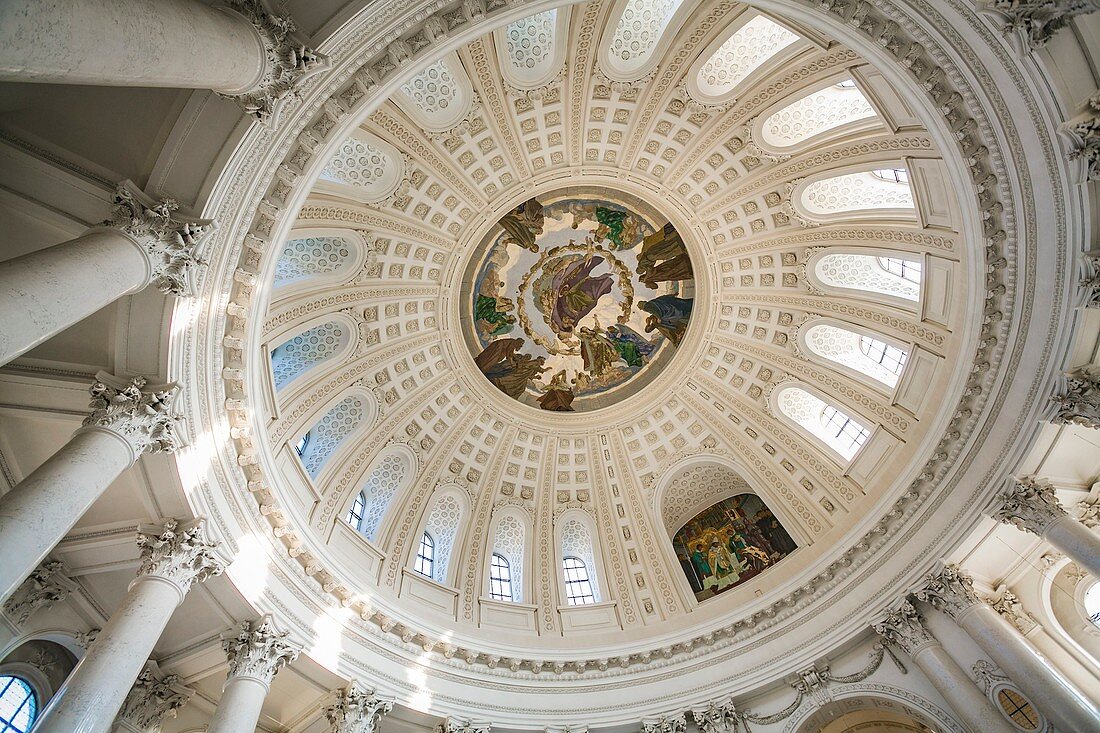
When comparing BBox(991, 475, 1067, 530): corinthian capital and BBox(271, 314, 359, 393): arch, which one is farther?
BBox(271, 314, 359, 393): arch

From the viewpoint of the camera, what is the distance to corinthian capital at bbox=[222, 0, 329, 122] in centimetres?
816

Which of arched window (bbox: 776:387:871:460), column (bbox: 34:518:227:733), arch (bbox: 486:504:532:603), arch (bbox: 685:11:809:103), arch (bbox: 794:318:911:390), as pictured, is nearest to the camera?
column (bbox: 34:518:227:733)

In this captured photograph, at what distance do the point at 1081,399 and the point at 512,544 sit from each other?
16068 mm

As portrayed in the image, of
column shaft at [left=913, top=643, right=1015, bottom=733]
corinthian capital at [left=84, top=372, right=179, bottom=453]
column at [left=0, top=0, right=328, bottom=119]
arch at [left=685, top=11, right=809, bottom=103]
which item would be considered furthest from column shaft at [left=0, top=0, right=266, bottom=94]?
column shaft at [left=913, top=643, right=1015, bottom=733]

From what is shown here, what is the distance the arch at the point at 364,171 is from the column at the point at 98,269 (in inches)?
288

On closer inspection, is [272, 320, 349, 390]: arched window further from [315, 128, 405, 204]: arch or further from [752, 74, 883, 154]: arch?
[752, 74, 883, 154]: arch

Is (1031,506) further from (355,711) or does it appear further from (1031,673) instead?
(355,711)

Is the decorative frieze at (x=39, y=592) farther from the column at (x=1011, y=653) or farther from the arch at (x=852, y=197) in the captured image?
the arch at (x=852, y=197)

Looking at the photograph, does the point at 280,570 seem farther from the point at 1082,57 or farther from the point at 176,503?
the point at 1082,57

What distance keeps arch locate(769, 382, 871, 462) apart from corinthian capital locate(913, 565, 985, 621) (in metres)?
4.42

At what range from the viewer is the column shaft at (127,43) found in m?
4.79

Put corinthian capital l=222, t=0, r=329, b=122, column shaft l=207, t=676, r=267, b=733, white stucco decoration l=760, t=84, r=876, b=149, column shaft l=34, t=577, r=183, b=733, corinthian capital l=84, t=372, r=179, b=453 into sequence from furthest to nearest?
white stucco decoration l=760, t=84, r=876, b=149 < column shaft l=207, t=676, r=267, b=733 < corinthian capital l=84, t=372, r=179, b=453 < corinthian capital l=222, t=0, r=329, b=122 < column shaft l=34, t=577, r=183, b=733

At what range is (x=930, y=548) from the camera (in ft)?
48.9

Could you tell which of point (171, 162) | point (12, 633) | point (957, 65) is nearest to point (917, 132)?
point (957, 65)
